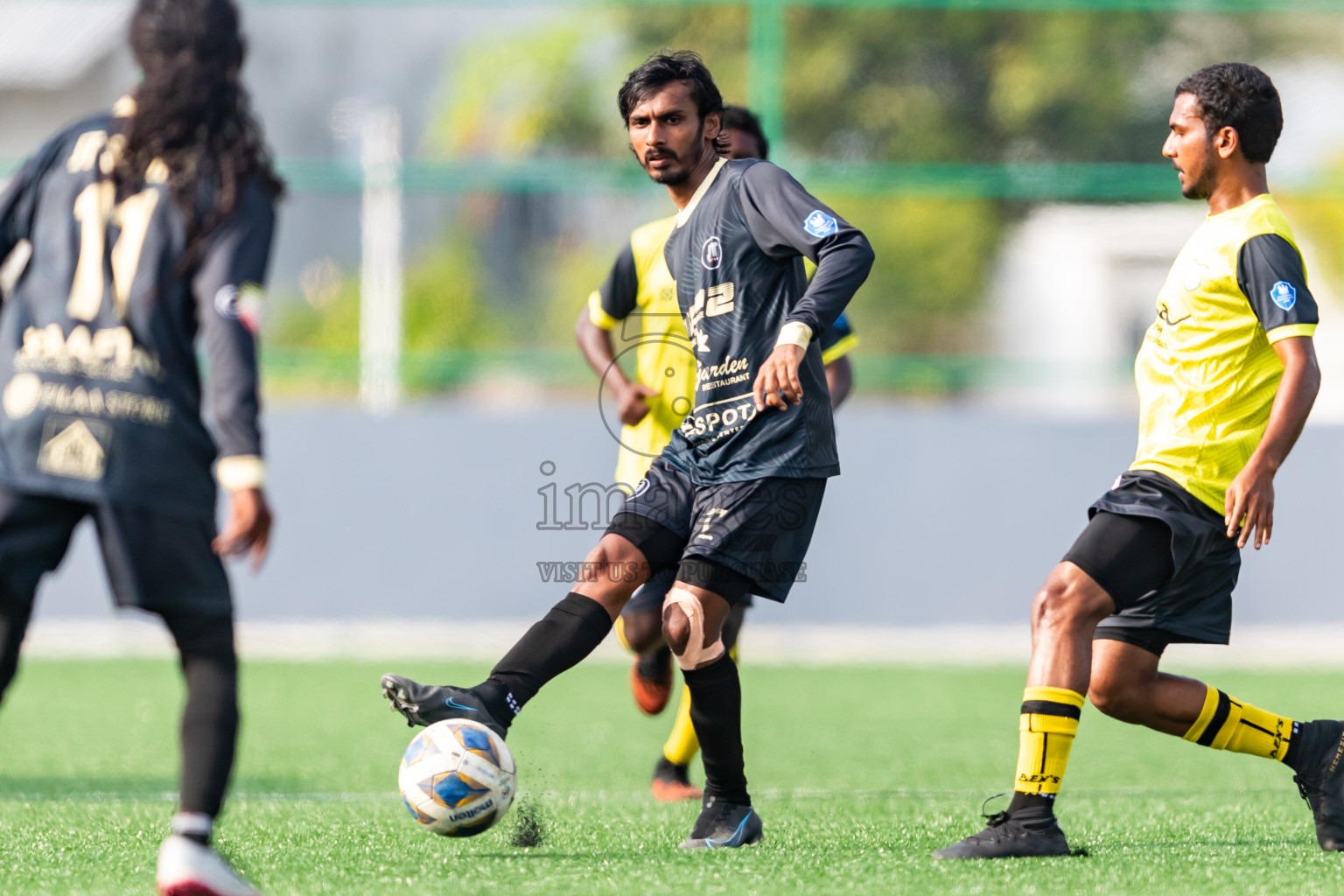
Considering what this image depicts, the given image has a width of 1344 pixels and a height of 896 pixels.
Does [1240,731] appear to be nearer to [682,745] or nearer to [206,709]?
[682,745]

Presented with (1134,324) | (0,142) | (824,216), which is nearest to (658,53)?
(824,216)

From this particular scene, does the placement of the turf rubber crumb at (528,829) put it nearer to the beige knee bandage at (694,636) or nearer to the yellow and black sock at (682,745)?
the beige knee bandage at (694,636)

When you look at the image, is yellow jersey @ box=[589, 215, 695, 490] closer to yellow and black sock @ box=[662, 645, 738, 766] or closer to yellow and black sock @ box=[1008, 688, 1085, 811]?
yellow and black sock @ box=[662, 645, 738, 766]

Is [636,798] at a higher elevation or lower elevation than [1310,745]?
lower

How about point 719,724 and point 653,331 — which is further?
point 653,331

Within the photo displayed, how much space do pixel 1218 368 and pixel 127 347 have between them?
2707mm

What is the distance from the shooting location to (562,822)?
4.67 m

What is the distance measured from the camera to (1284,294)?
12.9ft

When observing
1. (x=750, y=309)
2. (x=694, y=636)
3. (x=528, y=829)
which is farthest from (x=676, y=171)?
(x=528, y=829)

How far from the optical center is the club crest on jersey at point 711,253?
4434 mm

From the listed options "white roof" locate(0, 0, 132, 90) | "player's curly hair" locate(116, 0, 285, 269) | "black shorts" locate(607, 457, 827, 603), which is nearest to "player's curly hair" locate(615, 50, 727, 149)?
"black shorts" locate(607, 457, 827, 603)

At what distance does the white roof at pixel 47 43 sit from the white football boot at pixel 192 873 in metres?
11.7

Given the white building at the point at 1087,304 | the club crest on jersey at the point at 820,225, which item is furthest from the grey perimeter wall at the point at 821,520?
the club crest on jersey at the point at 820,225

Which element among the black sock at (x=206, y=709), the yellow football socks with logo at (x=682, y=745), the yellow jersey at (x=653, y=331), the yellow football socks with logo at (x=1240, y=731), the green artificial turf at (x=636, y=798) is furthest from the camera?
the yellow jersey at (x=653, y=331)
